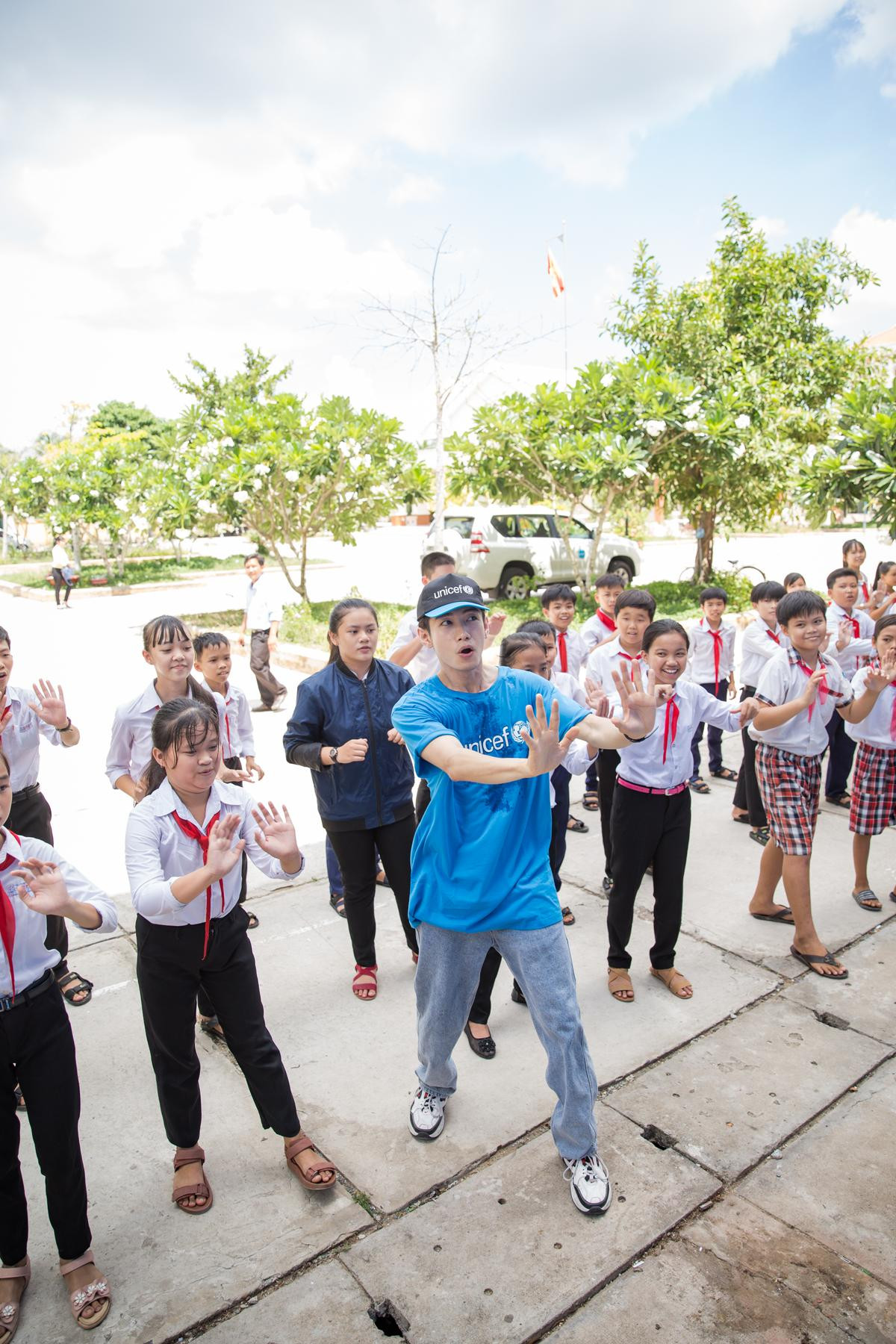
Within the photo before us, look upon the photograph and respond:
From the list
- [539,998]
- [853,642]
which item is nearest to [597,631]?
[853,642]

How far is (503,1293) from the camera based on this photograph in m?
2.39

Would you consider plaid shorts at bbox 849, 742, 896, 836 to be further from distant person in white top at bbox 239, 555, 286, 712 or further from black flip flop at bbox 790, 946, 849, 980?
distant person in white top at bbox 239, 555, 286, 712

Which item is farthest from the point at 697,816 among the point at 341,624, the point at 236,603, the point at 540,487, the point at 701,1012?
the point at 236,603

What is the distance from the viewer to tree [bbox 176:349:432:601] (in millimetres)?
12727

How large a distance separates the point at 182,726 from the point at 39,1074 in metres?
1.01

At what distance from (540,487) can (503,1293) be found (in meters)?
11.5

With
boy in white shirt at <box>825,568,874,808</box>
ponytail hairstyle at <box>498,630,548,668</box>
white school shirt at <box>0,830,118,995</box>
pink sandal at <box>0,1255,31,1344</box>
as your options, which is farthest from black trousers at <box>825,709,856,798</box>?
pink sandal at <box>0,1255,31,1344</box>

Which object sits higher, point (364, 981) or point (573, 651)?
point (573, 651)

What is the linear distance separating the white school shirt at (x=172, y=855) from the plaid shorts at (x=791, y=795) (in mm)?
2437

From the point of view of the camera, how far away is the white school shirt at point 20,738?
3750 millimetres

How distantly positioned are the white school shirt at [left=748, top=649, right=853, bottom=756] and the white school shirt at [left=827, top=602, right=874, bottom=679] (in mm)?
889

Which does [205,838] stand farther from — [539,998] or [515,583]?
[515,583]

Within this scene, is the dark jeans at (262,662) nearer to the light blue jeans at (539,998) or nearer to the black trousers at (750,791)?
the black trousers at (750,791)

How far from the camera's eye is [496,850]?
264 cm
